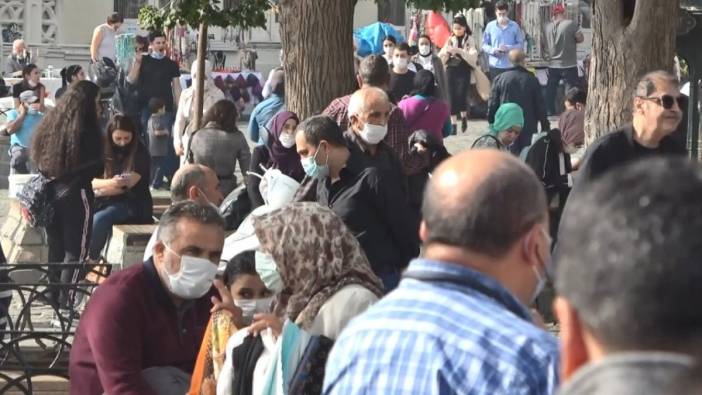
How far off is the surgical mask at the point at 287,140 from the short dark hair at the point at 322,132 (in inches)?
98.6

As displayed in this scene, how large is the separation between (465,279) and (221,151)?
8.93m

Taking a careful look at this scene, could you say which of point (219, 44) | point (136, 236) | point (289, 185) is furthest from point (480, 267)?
point (219, 44)

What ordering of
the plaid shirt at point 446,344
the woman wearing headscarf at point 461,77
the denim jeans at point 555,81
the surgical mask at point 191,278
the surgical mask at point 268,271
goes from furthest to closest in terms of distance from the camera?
the denim jeans at point 555,81
the woman wearing headscarf at point 461,77
the surgical mask at point 191,278
the surgical mask at point 268,271
the plaid shirt at point 446,344

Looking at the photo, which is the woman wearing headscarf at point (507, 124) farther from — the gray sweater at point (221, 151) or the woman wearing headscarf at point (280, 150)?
the woman wearing headscarf at point (280, 150)

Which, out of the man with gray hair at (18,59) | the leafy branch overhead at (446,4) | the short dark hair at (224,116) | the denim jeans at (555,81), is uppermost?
the leafy branch overhead at (446,4)

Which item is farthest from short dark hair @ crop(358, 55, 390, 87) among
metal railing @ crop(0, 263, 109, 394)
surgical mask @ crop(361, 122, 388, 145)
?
metal railing @ crop(0, 263, 109, 394)

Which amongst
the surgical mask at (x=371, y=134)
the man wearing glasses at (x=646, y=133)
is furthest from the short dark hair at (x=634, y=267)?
the surgical mask at (x=371, y=134)

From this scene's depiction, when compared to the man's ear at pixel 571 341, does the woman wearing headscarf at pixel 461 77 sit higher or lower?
lower

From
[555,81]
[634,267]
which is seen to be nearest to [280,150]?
[634,267]

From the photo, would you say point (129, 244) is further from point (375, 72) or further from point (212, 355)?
point (212, 355)

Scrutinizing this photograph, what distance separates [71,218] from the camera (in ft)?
35.3

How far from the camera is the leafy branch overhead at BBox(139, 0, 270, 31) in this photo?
12781 mm

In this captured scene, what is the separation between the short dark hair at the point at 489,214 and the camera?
304cm

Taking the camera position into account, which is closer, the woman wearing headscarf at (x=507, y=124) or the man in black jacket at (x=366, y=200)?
the man in black jacket at (x=366, y=200)
